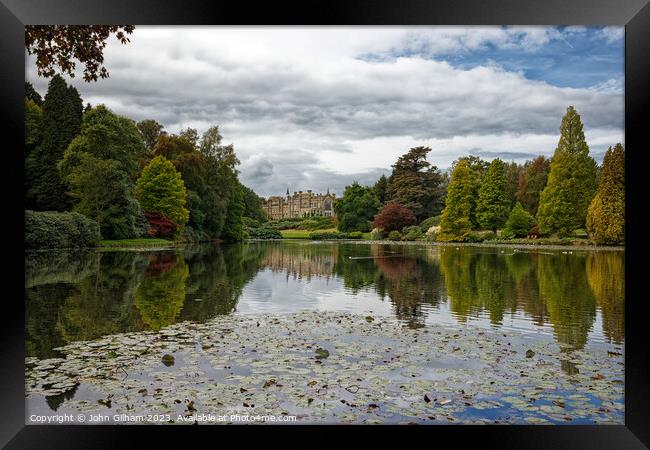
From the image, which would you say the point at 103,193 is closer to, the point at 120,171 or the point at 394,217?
the point at 120,171

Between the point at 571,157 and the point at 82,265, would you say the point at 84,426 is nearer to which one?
the point at 82,265

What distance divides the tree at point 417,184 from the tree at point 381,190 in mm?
561

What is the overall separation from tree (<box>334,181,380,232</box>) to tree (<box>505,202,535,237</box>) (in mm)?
8010

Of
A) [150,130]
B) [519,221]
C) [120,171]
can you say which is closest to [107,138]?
[120,171]

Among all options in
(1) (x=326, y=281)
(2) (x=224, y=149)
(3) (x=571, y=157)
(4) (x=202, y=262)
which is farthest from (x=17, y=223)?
A: (2) (x=224, y=149)

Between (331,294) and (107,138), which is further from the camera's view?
(107,138)

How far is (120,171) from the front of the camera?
17.2 meters

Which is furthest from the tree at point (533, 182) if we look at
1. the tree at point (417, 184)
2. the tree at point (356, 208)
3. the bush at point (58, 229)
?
the bush at point (58, 229)

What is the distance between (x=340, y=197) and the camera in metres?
29.1

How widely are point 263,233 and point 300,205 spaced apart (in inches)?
142

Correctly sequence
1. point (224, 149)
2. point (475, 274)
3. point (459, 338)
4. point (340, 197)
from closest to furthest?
point (459, 338) → point (475, 274) → point (224, 149) → point (340, 197)

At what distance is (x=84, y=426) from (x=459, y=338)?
3700 millimetres

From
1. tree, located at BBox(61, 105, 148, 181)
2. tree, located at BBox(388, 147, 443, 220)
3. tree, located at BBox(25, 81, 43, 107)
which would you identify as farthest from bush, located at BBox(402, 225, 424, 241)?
tree, located at BBox(25, 81, 43, 107)

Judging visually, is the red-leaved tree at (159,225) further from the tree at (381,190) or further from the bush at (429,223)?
the bush at (429,223)
